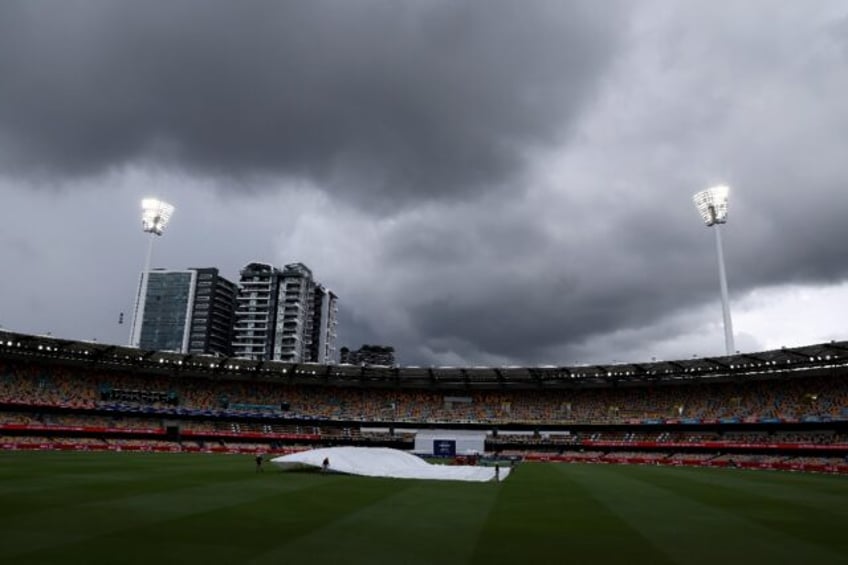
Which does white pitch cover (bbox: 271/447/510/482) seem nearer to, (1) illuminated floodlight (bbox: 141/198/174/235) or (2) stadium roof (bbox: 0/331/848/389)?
(2) stadium roof (bbox: 0/331/848/389)

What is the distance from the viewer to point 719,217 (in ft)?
231

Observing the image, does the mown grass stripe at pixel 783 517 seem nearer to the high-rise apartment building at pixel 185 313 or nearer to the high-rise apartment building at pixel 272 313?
the high-rise apartment building at pixel 272 313

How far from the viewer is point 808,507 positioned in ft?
82.5

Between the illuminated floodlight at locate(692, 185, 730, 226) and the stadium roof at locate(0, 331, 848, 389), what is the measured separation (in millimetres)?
17959

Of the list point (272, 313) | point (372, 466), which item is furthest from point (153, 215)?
point (272, 313)

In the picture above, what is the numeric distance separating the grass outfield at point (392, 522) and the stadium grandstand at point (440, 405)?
3697cm

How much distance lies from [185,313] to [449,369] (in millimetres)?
131954

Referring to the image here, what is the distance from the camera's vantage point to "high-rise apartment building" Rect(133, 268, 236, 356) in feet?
605

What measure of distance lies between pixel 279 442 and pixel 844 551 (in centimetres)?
7269

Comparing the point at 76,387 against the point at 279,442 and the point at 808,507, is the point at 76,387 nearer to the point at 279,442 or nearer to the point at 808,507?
the point at 279,442

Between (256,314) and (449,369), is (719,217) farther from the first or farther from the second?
(256,314)

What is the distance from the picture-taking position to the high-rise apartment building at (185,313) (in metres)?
184

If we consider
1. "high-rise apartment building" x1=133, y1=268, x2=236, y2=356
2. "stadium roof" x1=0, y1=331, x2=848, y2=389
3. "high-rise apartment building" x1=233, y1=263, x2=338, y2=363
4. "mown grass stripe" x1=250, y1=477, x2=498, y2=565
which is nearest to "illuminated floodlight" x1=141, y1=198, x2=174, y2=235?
"stadium roof" x1=0, y1=331, x2=848, y2=389

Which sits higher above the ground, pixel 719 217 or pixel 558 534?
pixel 719 217
